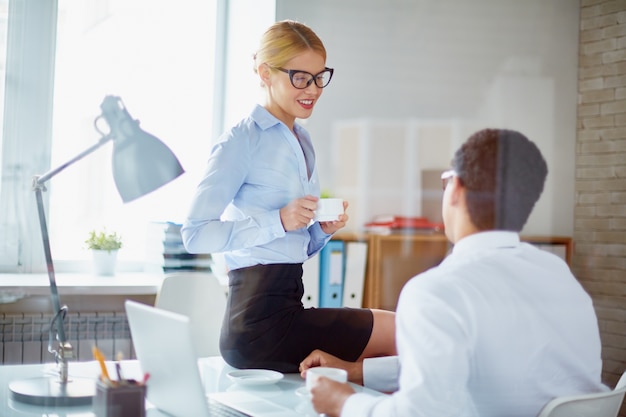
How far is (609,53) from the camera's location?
2805 millimetres

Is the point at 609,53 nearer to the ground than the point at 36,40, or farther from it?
farther from it

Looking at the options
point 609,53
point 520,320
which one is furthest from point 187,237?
point 609,53

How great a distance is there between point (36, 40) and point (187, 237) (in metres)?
0.55

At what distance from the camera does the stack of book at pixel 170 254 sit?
1.69 metres

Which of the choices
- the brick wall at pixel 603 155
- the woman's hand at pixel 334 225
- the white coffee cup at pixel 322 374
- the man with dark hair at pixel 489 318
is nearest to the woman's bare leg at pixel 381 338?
the woman's hand at pixel 334 225

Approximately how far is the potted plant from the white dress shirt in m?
0.71

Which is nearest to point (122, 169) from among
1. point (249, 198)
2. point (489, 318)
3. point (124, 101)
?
point (124, 101)

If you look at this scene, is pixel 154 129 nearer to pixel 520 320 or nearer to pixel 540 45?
pixel 520 320

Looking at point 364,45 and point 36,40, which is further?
point 364,45

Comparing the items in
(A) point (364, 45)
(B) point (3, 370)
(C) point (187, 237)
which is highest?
(A) point (364, 45)

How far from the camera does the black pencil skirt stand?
5.36ft

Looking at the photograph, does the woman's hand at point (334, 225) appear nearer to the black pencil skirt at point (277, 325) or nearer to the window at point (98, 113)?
the black pencil skirt at point (277, 325)

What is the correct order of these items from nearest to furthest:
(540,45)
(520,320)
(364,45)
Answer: (520,320), (364,45), (540,45)

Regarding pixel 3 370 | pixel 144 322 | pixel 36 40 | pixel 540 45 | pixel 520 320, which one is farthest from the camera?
pixel 540 45
